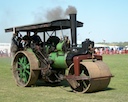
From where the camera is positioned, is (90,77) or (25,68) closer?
(90,77)

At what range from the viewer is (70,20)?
846 centimetres

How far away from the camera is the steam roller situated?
7.66 metres

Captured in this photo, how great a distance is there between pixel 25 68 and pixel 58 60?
1.24 meters

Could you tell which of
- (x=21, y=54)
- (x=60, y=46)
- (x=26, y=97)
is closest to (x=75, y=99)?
(x=26, y=97)

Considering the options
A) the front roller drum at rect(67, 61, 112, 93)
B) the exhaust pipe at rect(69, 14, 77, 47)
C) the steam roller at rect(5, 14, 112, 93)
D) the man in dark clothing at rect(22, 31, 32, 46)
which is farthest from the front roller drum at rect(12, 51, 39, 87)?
the exhaust pipe at rect(69, 14, 77, 47)

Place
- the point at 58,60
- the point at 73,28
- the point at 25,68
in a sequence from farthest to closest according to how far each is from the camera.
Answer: the point at 25,68 < the point at 58,60 < the point at 73,28

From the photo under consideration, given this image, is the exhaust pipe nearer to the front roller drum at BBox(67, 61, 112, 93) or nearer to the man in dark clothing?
the front roller drum at BBox(67, 61, 112, 93)

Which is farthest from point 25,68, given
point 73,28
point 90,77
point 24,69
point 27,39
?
point 90,77

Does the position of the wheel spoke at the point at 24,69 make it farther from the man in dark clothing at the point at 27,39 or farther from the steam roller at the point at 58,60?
the man in dark clothing at the point at 27,39

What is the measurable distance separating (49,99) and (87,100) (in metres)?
0.86

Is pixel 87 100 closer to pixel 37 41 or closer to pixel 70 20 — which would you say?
pixel 70 20

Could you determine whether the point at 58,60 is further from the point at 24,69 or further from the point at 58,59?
the point at 24,69

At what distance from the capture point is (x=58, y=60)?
28.1ft

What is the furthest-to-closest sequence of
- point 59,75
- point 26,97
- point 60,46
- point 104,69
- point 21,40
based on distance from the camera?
1. point 21,40
2. point 59,75
3. point 60,46
4. point 104,69
5. point 26,97
